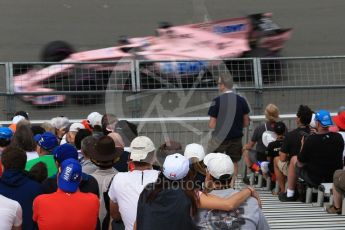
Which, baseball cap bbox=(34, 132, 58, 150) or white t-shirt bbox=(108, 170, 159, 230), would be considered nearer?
white t-shirt bbox=(108, 170, 159, 230)

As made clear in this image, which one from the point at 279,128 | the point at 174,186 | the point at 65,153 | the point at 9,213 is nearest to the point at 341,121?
the point at 279,128

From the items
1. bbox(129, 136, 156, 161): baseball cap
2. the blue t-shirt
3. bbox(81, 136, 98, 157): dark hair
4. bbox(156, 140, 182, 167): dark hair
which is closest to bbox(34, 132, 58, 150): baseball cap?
bbox(81, 136, 98, 157): dark hair

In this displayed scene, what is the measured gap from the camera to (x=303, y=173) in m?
9.53

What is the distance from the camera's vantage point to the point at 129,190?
6.05 m

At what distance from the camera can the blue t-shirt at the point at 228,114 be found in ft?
34.1

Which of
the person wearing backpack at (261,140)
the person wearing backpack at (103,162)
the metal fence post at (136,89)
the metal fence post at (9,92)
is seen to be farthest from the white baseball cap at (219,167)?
the metal fence post at (9,92)

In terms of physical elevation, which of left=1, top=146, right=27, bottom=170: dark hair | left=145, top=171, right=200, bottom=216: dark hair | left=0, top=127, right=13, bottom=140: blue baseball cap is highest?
left=0, top=127, right=13, bottom=140: blue baseball cap

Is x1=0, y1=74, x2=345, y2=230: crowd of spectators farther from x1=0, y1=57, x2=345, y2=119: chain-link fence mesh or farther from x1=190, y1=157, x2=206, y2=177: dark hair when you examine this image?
x1=0, y1=57, x2=345, y2=119: chain-link fence mesh

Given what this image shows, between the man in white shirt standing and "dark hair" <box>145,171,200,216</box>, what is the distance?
1.78 feet

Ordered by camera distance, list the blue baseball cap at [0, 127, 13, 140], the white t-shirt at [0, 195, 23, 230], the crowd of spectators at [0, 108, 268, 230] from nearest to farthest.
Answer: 1. the crowd of spectators at [0, 108, 268, 230]
2. the white t-shirt at [0, 195, 23, 230]
3. the blue baseball cap at [0, 127, 13, 140]

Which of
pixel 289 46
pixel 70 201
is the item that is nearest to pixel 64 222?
pixel 70 201

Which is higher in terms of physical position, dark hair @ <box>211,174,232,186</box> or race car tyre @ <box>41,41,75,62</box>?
race car tyre @ <box>41,41,75,62</box>

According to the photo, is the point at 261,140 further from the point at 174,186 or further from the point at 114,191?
the point at 174,186

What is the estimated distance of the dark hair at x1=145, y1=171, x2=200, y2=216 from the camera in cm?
538
